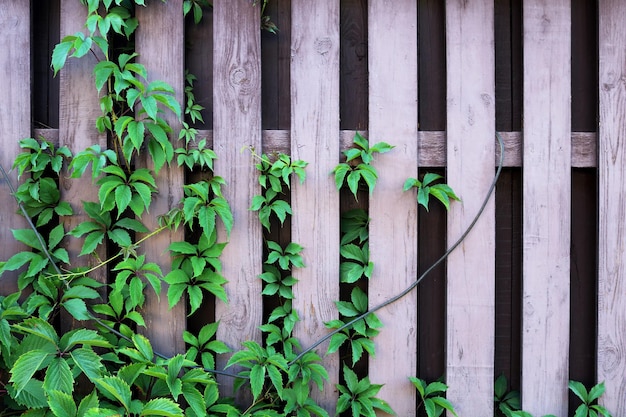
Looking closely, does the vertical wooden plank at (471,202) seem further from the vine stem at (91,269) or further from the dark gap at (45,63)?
the dark gap at (45,63)

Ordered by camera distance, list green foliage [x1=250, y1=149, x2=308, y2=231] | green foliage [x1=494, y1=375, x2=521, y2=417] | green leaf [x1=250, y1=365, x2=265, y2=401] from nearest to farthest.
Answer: green leaf [x1=250, y1=365, x2=265, y2=401] < green foliage [x1=250, y1=149, x2=308, y2=231] < green foliage [x1=494, y1=375, x2=521, y2=417]

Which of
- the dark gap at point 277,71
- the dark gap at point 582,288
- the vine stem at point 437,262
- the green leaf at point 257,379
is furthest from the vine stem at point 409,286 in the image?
the dark gap at point 277,71

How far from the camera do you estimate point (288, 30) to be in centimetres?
190

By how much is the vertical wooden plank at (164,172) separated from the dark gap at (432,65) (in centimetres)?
88

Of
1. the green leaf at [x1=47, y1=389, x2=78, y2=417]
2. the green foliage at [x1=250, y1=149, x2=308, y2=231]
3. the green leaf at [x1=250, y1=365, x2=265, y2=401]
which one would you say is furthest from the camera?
the green foliage at [x1=250, y1=149, x2=308, y2=231]

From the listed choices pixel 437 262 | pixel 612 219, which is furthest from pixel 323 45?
pixel 612 219

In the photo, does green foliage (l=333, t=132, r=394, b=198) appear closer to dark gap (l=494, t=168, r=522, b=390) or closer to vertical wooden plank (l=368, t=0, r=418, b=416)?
vertical wooden plank (l=368, t=0, r=418, b=416)

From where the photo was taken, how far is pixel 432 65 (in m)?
1.91

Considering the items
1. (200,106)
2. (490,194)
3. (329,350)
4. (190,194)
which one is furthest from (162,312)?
(490,194)

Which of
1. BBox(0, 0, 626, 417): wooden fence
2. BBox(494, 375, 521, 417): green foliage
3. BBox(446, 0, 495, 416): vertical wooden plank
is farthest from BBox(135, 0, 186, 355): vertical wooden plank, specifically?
BBox(494, 375, 521, 417): green foliage

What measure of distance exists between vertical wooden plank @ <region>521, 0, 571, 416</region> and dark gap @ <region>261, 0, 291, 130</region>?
86 centimetres

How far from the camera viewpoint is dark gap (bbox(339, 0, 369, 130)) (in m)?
1.90

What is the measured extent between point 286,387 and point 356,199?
722mm

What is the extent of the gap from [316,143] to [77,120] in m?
0.85
